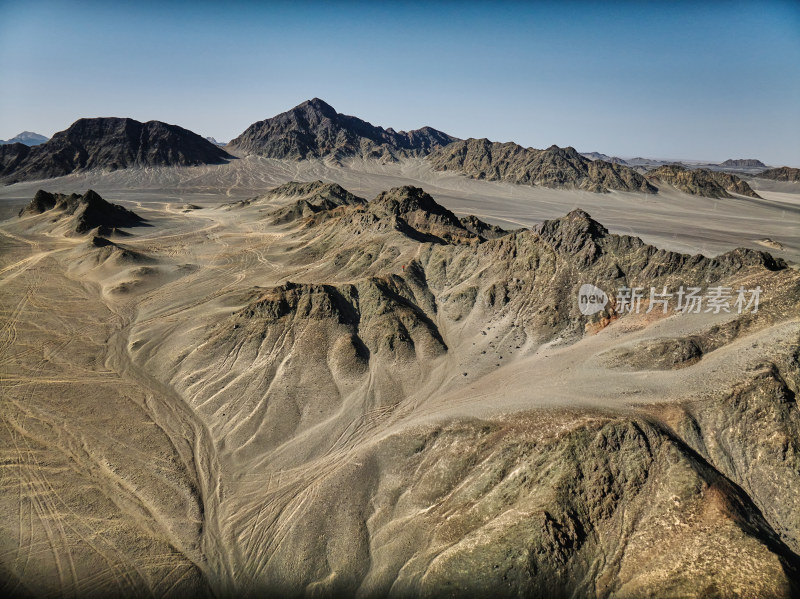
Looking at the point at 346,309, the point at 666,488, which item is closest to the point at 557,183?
the point at 346,309

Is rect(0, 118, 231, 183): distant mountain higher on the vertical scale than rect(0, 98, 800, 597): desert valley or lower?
higher

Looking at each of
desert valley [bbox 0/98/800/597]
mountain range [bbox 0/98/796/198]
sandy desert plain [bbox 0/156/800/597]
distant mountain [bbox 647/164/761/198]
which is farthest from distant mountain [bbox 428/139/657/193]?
sandy desert plain [bbox 0/156/800/597]

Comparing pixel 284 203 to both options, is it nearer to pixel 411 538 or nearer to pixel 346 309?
pixel 346 309

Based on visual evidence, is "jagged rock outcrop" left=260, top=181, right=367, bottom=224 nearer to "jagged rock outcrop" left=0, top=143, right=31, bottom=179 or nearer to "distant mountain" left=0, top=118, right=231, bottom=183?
"distant mountain" left=0, top=118, right=231, bottom=183

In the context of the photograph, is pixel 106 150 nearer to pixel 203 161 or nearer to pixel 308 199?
pixel 203 161

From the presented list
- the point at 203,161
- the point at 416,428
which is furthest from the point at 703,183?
the point at 203,161

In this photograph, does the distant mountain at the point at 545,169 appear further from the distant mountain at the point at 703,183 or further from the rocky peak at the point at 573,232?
the rocky peak at the point at 573,232
